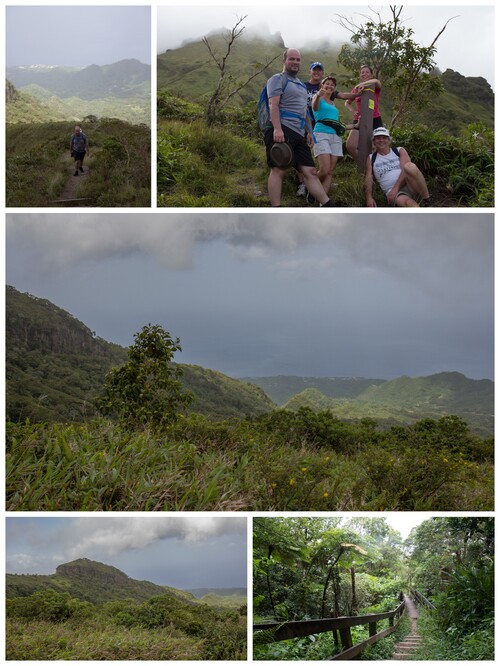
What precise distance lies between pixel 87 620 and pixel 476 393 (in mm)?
5608

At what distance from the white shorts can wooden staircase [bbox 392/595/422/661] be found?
492 cm

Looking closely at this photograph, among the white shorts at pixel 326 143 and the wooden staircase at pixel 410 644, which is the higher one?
the white shorts at pixel 326 143

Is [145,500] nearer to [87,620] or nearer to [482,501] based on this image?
[87,620]

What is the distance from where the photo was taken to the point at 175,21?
629cm

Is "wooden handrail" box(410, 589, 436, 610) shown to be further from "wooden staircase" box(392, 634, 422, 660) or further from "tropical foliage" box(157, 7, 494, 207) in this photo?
"tropical foliage" box(157, 7, 494, 207)

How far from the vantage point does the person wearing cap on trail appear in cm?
673

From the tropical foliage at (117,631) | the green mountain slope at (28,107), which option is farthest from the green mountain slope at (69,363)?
the tropical foliage at (117,631)

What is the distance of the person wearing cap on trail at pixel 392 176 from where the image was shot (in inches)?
265

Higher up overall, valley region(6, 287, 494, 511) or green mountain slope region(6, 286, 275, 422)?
green mountain slope region(6, 286, 275, 422)

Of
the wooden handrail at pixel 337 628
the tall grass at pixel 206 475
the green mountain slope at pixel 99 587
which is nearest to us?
the tall grass at pixel 206 475

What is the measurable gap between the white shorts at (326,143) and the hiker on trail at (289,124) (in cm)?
19

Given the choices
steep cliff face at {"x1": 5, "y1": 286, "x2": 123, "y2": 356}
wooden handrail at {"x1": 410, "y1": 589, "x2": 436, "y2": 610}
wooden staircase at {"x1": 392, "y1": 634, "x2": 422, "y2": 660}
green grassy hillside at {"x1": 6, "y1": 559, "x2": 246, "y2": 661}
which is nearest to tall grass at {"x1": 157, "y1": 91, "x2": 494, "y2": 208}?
steep cliff face at {"x1": 5, "y1": 286, "x2": 123, "y2": 356}

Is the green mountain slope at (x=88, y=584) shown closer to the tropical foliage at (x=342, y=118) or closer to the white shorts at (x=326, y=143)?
the tropical foliage at (x=342, y=118)

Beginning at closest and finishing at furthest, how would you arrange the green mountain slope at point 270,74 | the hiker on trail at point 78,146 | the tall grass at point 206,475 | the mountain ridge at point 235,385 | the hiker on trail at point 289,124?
1. the tall grass at point 206,475
2. the hiker on trail at point 289,124
3. the green mountain slope at point 270,74
4. the hiker on trail at point 78,146
5. the mountain ridge at point 235,385
